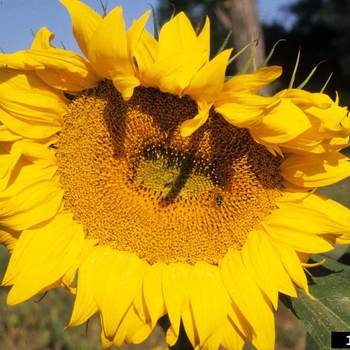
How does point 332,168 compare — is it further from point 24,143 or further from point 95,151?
point 24,143

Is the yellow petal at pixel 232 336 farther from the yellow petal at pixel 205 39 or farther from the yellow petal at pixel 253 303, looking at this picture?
the yellow petal at pixel 205 39

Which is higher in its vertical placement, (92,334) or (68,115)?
(68,115)

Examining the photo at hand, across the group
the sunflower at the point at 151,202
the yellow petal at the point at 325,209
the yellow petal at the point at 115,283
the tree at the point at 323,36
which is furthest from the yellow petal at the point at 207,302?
the tree at the point at 323,36

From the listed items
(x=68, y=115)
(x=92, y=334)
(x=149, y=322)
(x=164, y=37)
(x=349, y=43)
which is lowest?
(x=92, y=334)

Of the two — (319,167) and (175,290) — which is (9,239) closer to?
(175,290)

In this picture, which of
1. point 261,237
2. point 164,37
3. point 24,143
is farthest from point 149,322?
point 164,37

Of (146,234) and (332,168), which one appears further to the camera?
(146,234)
